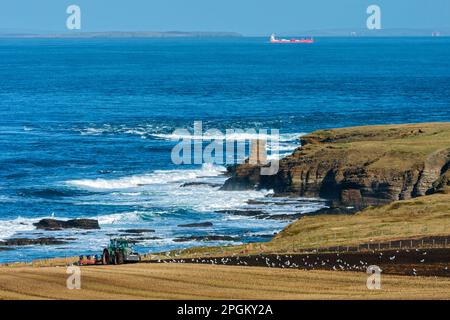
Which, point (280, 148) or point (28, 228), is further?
point (280, 148)

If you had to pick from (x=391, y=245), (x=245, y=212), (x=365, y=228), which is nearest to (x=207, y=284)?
(x=391, y=245)

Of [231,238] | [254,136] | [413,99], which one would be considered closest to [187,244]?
[231,238]

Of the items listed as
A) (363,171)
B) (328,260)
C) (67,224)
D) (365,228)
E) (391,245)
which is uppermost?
(328,260)

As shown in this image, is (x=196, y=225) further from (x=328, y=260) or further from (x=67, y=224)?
(x=328, y=260)

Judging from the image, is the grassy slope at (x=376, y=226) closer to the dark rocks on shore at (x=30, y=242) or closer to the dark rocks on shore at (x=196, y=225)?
the dark rocks on shore at (x=196, y=225)

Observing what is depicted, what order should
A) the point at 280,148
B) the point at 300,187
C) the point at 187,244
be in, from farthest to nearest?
the point at 280,148 → the point at 300,187 → the point at 187,244
